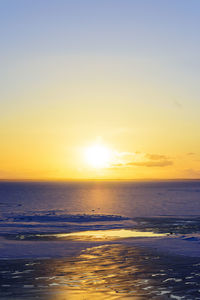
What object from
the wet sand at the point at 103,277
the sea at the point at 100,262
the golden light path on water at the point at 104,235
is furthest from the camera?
the golden light path on water at the point at 104,235

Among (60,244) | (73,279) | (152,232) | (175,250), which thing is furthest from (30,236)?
(73,279)

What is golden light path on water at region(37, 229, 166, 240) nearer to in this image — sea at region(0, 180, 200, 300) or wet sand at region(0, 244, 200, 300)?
sea at region(0, 180, 200, 300)

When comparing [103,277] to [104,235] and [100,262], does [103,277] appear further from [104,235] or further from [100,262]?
[104,235]

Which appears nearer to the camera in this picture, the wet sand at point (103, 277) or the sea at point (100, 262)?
the wet sand at point (103, 277)

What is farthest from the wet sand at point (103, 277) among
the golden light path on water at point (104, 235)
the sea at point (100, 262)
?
the golden light path on water at point (104, 235)

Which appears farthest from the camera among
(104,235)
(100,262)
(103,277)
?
(104,235)

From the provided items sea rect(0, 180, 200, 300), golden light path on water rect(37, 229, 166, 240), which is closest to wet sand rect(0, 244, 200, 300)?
sea rect(0, 180, 200, 300)

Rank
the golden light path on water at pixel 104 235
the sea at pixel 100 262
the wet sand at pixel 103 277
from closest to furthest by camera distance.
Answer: the wet sand at pixel 103 277 → the sea at pixel 100 262 → the golden light path on water at pixel 104 235

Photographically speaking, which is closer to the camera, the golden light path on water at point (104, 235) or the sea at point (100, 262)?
the sea at point (100, 262)

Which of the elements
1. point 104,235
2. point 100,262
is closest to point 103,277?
point 100,262

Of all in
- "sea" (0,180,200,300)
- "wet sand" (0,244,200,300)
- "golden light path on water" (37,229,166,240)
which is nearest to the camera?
"wet sand" (0,244,200,300)

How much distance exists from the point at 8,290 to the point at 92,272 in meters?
4.70

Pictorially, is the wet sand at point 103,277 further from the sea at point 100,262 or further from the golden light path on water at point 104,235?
the golden light path on water at point 104,235

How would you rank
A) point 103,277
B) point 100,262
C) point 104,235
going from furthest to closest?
point 104,235 < point 100,262 < point 103,277
